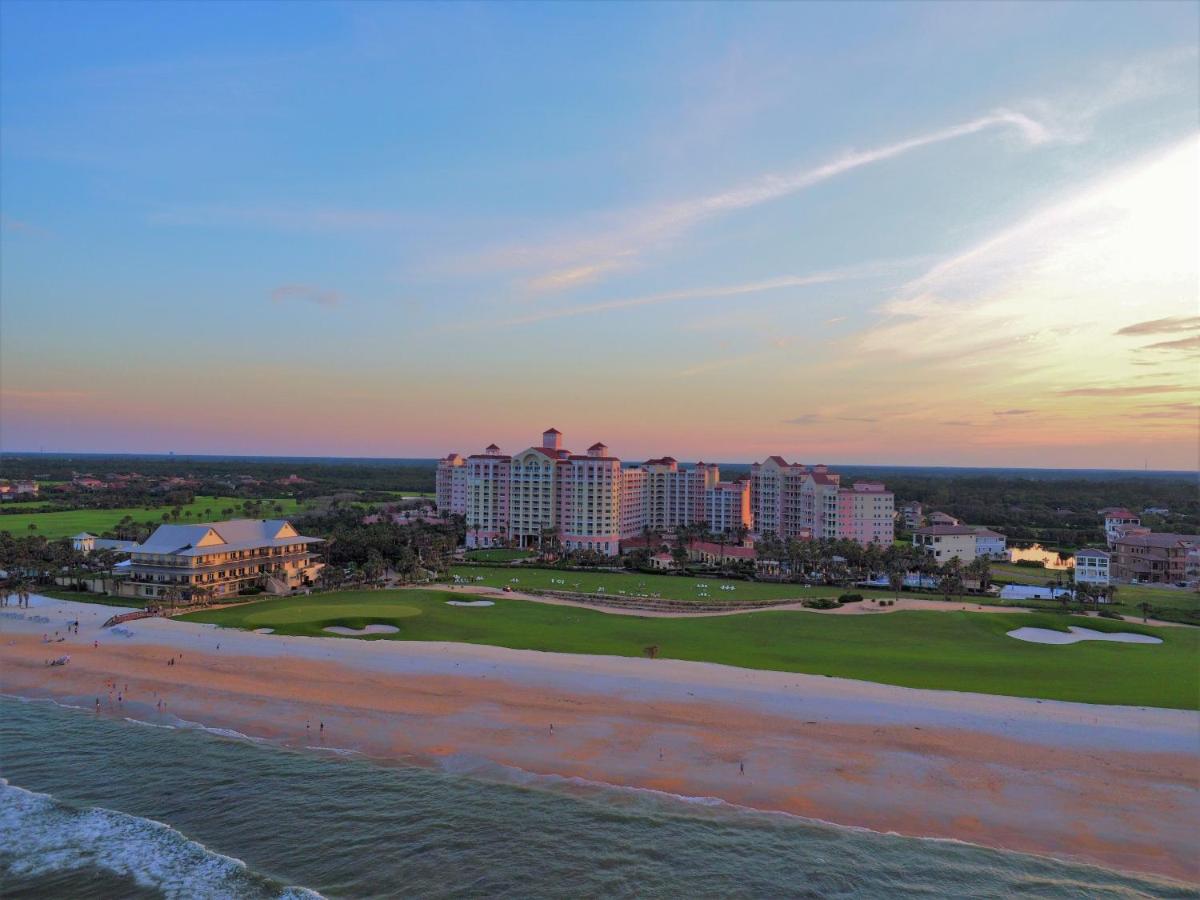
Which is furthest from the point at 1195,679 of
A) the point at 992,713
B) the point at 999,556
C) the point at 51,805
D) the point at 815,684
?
the point at 999,556

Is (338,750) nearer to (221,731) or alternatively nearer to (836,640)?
(221,731)

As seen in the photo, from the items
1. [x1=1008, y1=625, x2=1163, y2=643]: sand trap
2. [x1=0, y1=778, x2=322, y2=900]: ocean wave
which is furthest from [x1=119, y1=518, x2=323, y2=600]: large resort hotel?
[x1=1008, y1=625, x2=1163, y2=643]: sand trap

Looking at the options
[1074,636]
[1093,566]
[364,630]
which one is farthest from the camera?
[1093,566]

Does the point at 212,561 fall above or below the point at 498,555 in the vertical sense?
above

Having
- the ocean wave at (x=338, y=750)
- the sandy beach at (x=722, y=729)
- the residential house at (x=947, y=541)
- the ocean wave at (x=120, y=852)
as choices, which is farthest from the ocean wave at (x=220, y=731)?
the residential house at (x=947, y=541)

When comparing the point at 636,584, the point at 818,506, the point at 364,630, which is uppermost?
the point at 818,506

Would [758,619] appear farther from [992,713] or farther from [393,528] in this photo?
[393,528]

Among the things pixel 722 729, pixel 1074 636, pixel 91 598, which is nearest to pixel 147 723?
pixel 722 729
